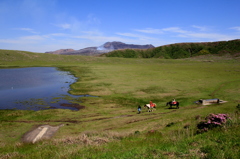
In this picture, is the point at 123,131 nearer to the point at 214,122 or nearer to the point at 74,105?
the point at 214,122

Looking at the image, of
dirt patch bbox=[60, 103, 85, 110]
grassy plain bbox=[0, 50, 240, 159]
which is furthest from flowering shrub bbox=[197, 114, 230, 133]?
dirt patch bbox=[60, 103, 85, 110]

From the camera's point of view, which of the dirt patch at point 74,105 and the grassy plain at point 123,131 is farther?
the dirt patch at point 74,105

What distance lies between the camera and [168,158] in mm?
8383

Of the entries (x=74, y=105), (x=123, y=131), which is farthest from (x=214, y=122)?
(x=74, y=105)

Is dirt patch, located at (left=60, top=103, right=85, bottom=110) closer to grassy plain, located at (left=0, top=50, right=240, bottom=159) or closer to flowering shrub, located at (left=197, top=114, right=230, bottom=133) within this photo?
grassy plain, located at (left=0, top=50, right=240, bottom=159)

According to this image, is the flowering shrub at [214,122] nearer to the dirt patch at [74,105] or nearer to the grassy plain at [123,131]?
the grassy plain at [123,131]

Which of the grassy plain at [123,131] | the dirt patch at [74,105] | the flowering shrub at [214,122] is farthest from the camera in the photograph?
the dirt patch at [74,105]

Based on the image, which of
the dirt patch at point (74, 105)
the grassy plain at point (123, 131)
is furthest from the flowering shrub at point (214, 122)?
the dirt patch at point (74, 105)

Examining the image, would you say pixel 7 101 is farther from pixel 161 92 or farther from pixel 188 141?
pixel 188 141

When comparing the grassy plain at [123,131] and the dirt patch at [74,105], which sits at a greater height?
the grassy plain at [123,131]

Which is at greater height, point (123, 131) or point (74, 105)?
point (123, 131)

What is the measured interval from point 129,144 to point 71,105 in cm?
2285

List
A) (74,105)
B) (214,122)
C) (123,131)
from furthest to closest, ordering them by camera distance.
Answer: (74,105) → (123,131) → (214,122)

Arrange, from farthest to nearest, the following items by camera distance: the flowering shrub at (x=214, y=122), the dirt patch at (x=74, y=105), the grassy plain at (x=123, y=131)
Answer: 1. the dirt patch at (x=74, y=105)
2. the flowering shrub at (x=214, y=122)
3. the grassy plain at (x=123, y=131)
